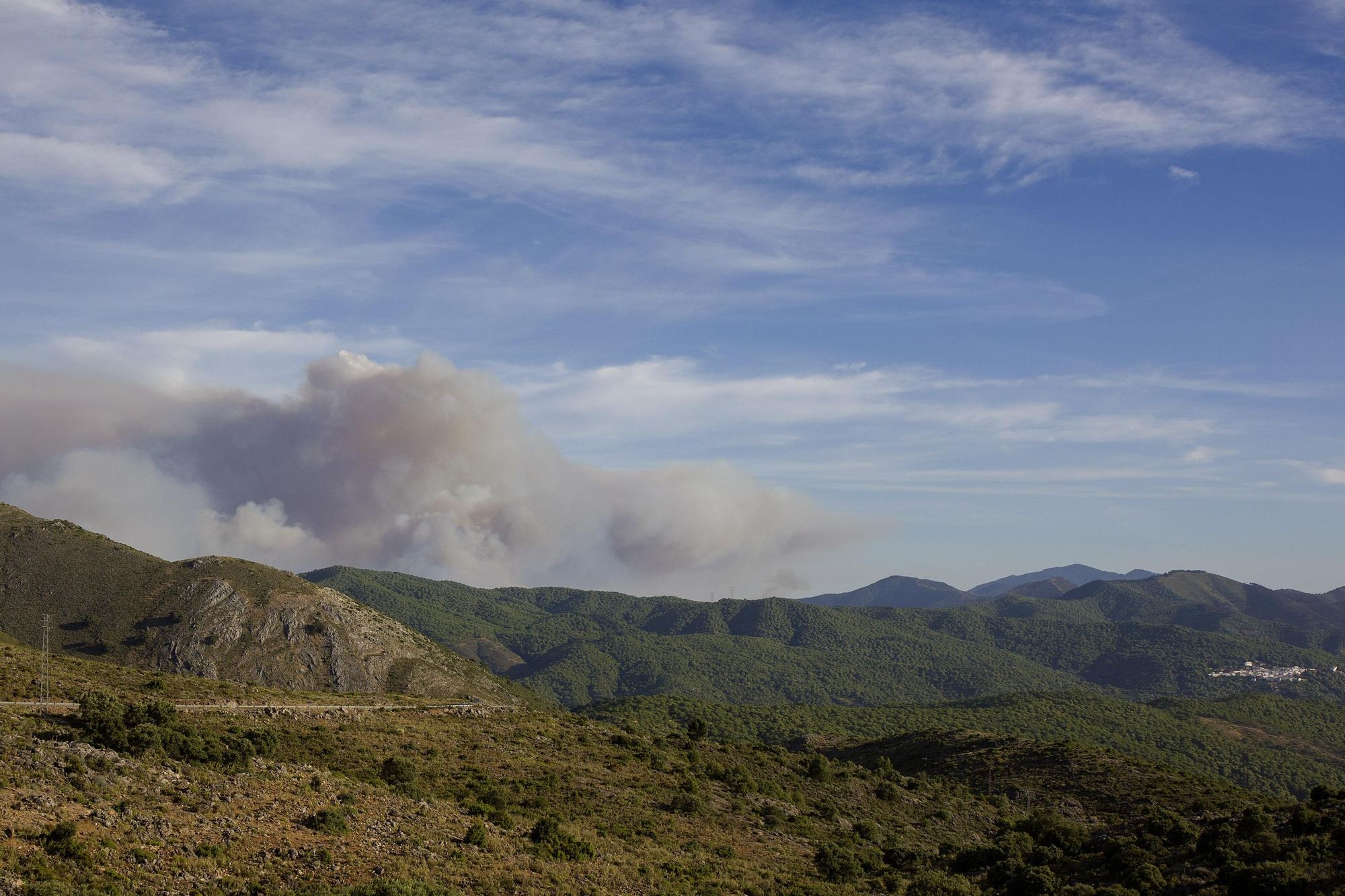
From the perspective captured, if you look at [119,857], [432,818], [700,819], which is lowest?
[700,819]

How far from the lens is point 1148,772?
112 m

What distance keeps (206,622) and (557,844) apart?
133335 millimetres

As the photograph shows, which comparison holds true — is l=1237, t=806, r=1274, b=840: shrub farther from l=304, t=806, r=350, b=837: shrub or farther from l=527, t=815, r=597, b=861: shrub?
l=304, t=806, r=350, b=837: shrub

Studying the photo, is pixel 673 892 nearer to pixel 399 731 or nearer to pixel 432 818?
pixel 432 818

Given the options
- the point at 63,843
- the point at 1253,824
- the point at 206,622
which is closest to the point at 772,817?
the point at 1253,824

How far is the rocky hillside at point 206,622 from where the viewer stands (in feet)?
484

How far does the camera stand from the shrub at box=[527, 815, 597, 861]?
4603 cm

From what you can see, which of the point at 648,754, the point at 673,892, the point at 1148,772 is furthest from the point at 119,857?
the point at 1148,772

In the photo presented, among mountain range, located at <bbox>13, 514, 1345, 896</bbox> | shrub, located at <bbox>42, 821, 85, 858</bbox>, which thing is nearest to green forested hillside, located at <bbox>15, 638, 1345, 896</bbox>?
shrub, located at <bbox>42, 821, 85, 858</bbox>

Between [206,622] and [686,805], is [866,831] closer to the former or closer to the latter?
[686,805]

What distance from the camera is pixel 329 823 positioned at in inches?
1633

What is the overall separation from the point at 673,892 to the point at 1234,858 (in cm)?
3329

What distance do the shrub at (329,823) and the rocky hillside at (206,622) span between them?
109m

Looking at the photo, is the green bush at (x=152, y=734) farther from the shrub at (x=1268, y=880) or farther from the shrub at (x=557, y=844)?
the shrub at (x=1268, y=880)
